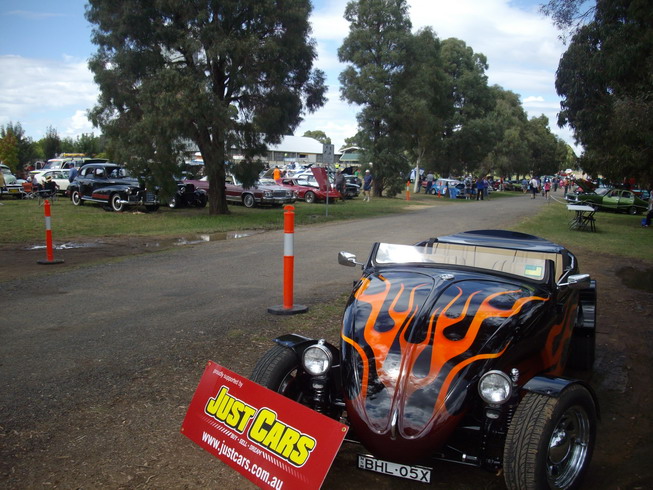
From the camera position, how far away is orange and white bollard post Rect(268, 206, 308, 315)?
22.8ft

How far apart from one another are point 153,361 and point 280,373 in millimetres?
2110

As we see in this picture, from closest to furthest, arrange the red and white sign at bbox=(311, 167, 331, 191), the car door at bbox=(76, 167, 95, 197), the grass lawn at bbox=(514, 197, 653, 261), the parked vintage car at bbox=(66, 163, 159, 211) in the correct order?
the grass lawn at bbox=(514, 197, 653, 261) < the red and white sign at bbox=(311, 167, 331, 191) < the parked vintage car at bbox=(66, 163, 159, 211) < the car door at bbox=(76, 167, 95, 197)

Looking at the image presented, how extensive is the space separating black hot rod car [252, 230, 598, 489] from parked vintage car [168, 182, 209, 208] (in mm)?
22047

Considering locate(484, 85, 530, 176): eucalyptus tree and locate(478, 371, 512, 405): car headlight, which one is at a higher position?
locate(484, 85, 530, 176): eucalyptus tree

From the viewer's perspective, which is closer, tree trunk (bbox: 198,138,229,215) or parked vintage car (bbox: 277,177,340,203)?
tree trunk (bbox: 198,138,229,215)

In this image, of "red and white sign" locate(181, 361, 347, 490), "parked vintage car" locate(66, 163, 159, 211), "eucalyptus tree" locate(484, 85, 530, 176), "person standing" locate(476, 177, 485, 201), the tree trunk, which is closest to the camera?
"red and white sign" locate(181, 361, 347, 490)

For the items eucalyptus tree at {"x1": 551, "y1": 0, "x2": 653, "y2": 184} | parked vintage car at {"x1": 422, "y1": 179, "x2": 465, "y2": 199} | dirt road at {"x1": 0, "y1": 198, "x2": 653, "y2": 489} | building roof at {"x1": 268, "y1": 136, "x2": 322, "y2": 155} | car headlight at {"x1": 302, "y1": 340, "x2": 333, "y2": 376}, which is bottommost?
dirt road at {"x1": 0, "y1": 198, "x2": 653, "y2": 489}

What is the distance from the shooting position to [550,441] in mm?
3148

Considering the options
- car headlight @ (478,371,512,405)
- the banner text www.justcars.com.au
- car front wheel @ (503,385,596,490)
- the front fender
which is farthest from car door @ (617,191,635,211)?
the banner text www.justcars.com.au

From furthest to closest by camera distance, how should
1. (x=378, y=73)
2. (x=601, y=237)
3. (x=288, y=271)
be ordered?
(x=378, y=73)
(x=601, y=237)
(x=288, y=271)

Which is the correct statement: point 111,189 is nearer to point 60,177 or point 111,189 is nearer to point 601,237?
point 60,177

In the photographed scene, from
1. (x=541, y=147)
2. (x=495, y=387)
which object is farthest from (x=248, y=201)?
(x=541, y=147)

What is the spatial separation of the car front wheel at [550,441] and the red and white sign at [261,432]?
95 cm

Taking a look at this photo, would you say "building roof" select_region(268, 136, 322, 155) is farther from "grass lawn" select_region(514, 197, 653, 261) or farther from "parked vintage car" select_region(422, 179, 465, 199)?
"grass lawn" select_region(514, 197, 653, 261)
